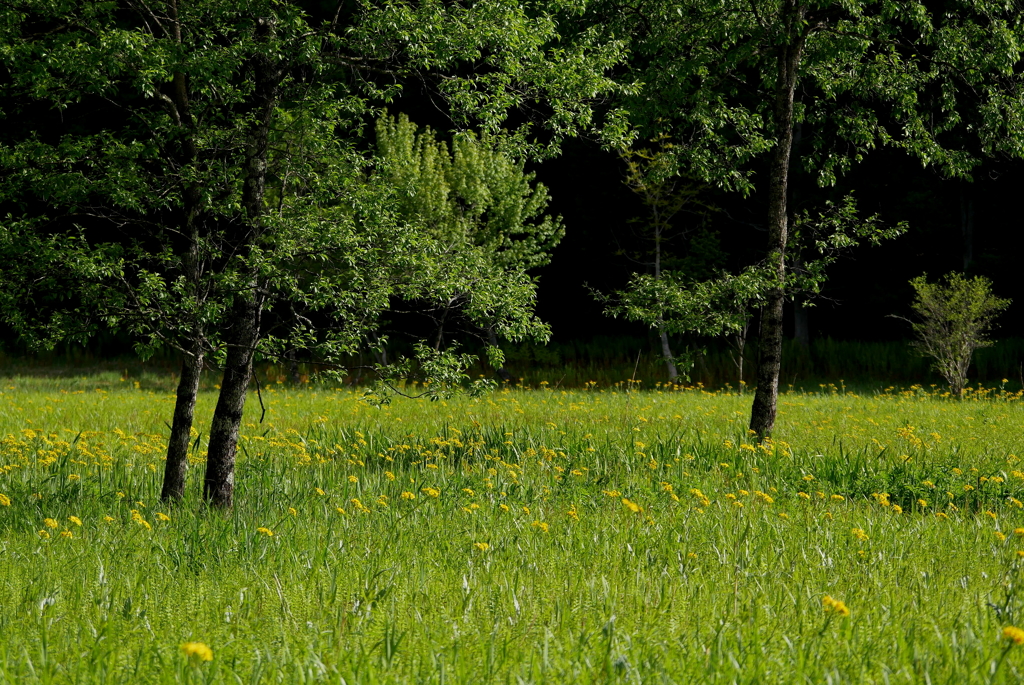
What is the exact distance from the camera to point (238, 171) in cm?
564

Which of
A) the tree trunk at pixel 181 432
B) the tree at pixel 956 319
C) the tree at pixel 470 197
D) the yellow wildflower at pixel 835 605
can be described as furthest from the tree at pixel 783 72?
the tree at pixel 470 197

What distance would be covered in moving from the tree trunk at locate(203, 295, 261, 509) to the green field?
17 cm

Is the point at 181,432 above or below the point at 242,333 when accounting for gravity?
below

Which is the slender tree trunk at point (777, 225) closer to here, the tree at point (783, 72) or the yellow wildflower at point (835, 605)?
the tree at point (783, 72)

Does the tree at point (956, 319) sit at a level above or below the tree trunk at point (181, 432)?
above

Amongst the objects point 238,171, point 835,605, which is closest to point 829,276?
point 238,171

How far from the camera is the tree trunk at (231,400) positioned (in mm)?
5637

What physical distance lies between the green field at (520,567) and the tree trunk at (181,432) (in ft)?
0.60

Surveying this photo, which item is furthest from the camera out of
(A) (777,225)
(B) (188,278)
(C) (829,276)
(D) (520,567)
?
(C) (829,276)

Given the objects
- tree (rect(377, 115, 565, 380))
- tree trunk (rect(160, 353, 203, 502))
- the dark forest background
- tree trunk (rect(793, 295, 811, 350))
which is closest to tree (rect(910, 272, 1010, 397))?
the dark forest background

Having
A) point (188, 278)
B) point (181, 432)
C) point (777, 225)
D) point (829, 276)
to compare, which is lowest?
point (181, 432)

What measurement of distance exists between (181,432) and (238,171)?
188 centimetres

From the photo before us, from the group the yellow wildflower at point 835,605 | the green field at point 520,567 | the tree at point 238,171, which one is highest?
the tree at point 238,171

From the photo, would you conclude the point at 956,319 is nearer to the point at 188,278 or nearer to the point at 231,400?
the point at 231,400
